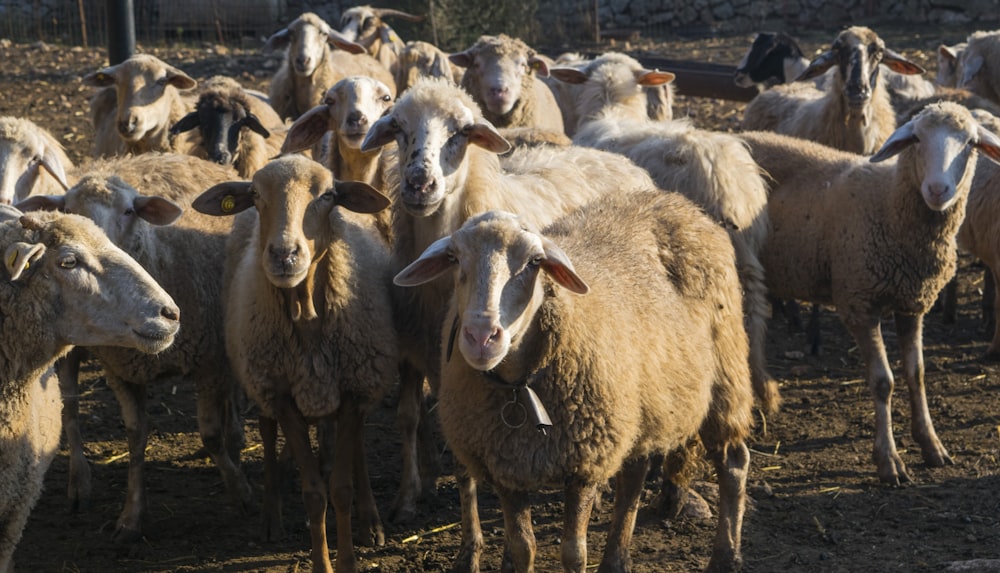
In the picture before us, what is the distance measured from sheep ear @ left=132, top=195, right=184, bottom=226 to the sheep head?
1.50m

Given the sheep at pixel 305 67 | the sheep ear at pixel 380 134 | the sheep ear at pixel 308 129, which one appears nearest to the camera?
→ the sheep ear at pixel 380 134

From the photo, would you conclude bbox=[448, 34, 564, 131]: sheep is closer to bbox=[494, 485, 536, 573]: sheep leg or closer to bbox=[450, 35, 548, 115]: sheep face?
bbox=[450, 35, 548, 115]: sheep face

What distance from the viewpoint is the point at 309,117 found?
6117 mm

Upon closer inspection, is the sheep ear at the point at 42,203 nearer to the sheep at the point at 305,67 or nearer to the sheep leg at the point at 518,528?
the sheep leg at the point at 518,528

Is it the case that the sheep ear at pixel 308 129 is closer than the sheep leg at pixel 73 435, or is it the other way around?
the sheep leg at pixel 73 435

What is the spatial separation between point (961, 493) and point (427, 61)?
5884 millimetres

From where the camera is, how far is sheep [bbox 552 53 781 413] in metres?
5.49

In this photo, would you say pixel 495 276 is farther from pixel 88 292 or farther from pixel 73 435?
pixel 73 435

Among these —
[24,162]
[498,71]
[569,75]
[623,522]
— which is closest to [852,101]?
[569,75]

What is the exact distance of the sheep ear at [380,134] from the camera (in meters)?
5.13

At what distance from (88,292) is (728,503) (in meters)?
2.60

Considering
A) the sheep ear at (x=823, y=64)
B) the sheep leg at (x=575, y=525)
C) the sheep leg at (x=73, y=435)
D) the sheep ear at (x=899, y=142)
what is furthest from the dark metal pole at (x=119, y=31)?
the sheep leg at (x=575, y=525)

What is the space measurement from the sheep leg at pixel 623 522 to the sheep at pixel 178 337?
5.76 feet

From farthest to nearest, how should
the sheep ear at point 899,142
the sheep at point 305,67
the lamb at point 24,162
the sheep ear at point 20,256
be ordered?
the sheep at point 305,67 < the lamb at point 24,162 < the sheep ear at point 899,142 < the sheep ear at point 20,256
